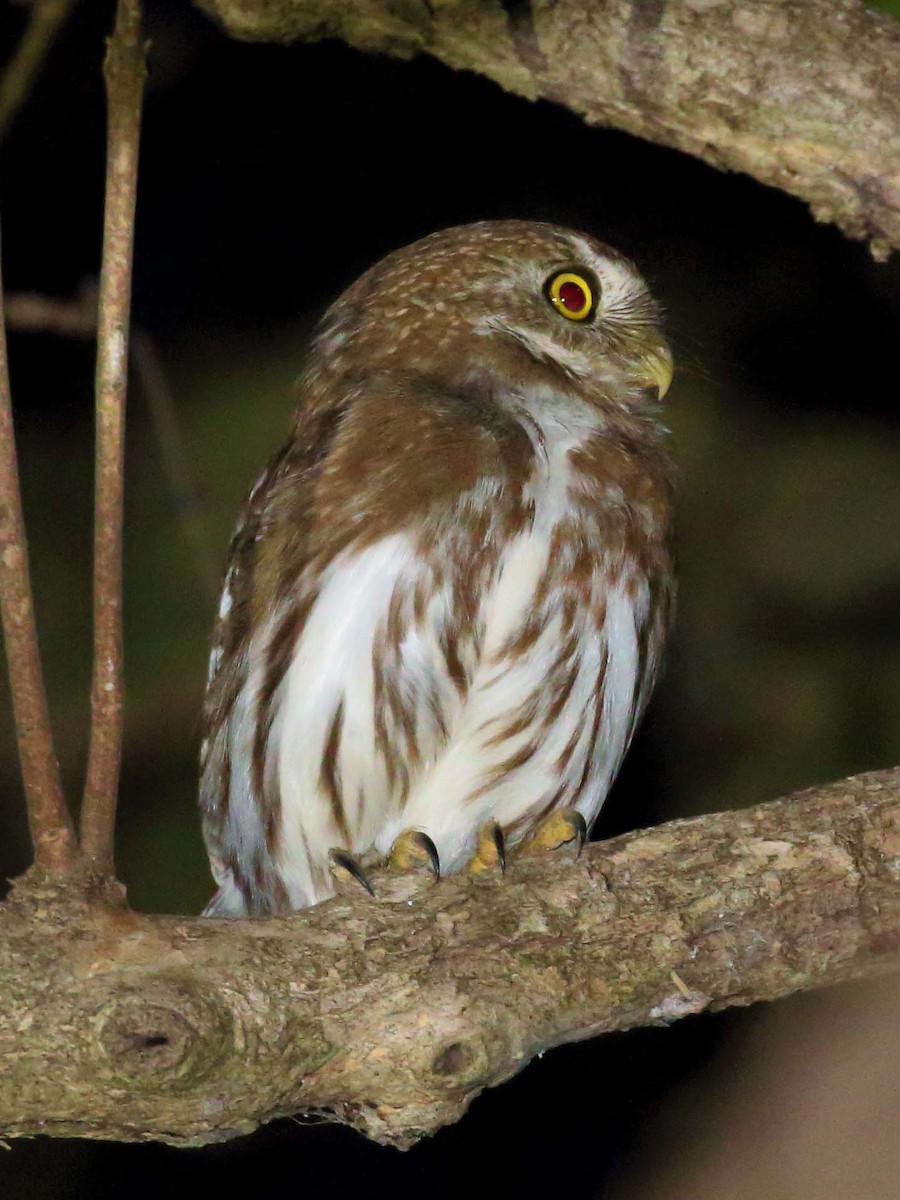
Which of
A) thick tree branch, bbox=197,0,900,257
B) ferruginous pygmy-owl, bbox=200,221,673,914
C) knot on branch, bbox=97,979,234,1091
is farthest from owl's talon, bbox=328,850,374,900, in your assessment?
thick tree branch, bbox=197,0,900,257

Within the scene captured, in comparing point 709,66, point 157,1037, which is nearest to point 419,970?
point 157,1037

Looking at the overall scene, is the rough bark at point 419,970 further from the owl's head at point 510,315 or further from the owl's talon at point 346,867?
the owl's head at point 510,315

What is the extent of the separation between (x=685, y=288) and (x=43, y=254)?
202cm

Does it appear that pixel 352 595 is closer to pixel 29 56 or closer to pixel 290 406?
pixel 29 56

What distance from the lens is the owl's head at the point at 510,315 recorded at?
10.2 feet

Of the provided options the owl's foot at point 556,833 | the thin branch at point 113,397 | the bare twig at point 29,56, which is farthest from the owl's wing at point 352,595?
the thin branch at point 113,397

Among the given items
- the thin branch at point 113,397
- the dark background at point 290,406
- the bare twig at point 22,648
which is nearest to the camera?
the thin branch at point 113,397

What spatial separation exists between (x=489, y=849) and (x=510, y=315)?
1048 millimetres

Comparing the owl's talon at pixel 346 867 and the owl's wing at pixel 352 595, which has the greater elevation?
the owl's wing at pixel 352 595

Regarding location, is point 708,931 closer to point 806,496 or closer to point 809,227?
point 806,496

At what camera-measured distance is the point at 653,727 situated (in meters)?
5.16

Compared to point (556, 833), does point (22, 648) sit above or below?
below

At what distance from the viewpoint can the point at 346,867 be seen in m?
2.80

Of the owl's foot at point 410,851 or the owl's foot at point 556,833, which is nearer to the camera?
the owl's foot at point 410,851
